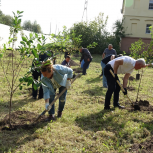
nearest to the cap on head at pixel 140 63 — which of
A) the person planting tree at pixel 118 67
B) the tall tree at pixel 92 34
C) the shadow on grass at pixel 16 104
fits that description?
the person planting tree at pixel 118 67

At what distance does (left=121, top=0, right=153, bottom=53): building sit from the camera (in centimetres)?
2178

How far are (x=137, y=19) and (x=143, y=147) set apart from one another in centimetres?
2198

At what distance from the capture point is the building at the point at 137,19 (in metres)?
21.8

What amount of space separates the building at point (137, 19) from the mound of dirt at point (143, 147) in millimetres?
20830

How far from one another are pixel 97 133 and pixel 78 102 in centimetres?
197

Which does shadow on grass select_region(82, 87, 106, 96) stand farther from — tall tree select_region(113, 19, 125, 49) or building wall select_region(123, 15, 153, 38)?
building wall select_region(123, 15, 153, 38)

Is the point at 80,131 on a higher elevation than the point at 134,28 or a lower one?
lower

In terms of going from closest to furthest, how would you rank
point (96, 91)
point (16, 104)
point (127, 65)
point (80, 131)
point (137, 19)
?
point (80, 131)
point (127, 65)
point (16, 104)
point (96, 91)
point (137, 19)

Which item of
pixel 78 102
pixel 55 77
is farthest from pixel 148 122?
pixel 55 77

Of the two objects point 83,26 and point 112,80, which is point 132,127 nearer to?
point 112,80

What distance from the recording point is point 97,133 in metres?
3.48

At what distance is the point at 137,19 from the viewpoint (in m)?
22.1

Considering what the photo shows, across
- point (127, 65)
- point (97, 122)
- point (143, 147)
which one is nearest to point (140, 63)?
point (127, 65)

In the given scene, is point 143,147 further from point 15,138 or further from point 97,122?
point 15,138
